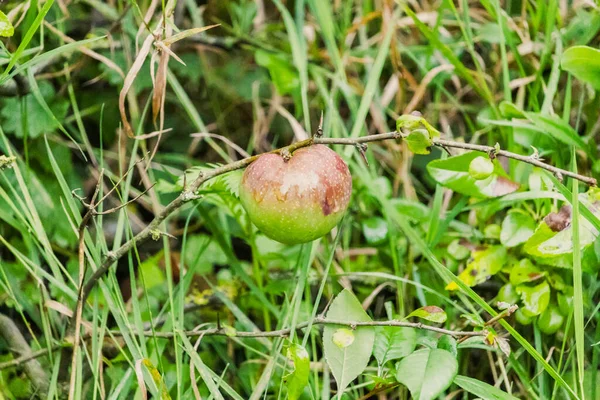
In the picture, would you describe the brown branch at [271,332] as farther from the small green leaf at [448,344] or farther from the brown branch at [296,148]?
the brown branch at [296,148]

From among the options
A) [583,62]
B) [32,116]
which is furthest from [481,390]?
[32,116]

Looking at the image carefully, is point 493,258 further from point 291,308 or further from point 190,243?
point 190,243

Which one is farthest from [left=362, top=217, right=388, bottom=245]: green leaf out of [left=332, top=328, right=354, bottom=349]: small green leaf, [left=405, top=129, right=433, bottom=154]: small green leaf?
[left=405, top=129, right=433, bottom=154]: small green leaf

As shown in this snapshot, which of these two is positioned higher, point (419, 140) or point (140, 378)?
point (419, 140)

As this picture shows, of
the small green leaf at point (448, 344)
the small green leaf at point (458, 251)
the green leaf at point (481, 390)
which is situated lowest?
the green leaf at point (481, 390)

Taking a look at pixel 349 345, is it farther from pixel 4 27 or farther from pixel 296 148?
pixel 4 27

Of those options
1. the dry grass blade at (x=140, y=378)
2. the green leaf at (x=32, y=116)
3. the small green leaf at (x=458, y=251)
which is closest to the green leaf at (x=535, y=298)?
the small green leaf at (x=458, y=251)
